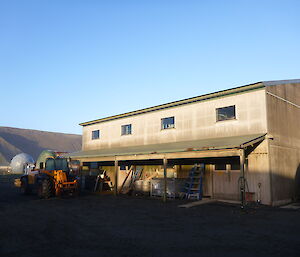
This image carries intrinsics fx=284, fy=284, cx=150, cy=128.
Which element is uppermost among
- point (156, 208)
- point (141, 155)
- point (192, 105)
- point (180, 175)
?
point (192, 105)

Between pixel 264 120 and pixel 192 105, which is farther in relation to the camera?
pixel 192 105

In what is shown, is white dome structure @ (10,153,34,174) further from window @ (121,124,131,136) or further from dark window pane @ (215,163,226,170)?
dark window pane @ (215,163,226,170)

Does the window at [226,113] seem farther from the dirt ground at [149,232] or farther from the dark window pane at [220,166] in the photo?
the dirt ground at [149,232]

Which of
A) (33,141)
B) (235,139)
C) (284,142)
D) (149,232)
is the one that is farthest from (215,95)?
(33,141)

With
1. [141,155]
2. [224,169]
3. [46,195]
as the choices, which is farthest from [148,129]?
[46,195]

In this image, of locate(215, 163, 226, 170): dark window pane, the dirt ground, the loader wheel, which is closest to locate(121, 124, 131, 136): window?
the loader wheel

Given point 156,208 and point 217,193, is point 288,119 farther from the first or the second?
point 156,208

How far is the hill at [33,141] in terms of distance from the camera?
10469cm

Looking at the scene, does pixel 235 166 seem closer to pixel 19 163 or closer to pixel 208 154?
pixel 208 154

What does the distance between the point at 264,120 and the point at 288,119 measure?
9.79ft

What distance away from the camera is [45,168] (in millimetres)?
19438

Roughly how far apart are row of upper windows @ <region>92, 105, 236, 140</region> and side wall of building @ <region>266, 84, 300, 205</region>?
232cm

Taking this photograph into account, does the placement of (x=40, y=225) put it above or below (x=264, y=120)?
below

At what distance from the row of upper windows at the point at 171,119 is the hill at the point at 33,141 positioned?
87.0 m
